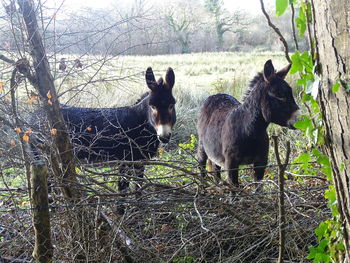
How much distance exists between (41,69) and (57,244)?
4.75 feet

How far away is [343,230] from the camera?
6.18 feet

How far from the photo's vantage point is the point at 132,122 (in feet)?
19.8

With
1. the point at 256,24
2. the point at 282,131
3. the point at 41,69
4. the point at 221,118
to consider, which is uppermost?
the point at 256,24

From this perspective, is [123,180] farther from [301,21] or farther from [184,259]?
[301,21]

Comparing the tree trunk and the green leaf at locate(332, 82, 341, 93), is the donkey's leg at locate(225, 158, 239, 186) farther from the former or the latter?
the green leaf at locate(332, 82, 341, 93)

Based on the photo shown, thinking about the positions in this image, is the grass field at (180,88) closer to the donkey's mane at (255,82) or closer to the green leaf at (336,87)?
the donkey's mane at (255,82)

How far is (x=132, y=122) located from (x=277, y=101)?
2.27 meters

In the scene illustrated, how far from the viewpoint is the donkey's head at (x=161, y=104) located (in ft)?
18.1

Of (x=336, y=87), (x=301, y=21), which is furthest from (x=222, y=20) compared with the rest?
(x=336, y=87)

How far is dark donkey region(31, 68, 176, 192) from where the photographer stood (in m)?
5.67

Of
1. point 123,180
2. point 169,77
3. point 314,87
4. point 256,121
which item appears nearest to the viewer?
point 314,87

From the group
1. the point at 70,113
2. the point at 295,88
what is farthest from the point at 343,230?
the point at 295,88

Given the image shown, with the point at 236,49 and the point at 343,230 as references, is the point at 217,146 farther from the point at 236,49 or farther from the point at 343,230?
the point at 236,49

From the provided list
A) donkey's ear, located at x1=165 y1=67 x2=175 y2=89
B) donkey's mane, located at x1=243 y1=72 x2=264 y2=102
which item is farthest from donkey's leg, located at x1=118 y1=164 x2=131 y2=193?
donkey's mane, located at x1=243 y1=72 x2=264 y2=102
